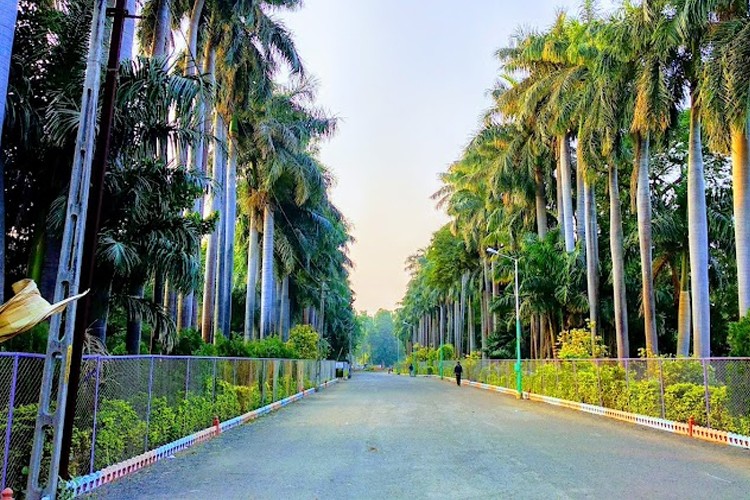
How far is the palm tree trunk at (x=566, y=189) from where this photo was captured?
113 ft

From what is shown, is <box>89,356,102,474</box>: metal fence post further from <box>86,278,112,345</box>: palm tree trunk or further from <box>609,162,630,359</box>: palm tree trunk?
<box>609,162,630,359</box>: palm tree trunk

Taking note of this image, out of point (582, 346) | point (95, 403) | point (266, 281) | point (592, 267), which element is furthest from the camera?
point (266, 281)

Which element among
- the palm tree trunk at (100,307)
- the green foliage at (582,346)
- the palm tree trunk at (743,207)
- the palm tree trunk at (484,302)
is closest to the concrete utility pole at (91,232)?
the palm tree trunk at (100,307)

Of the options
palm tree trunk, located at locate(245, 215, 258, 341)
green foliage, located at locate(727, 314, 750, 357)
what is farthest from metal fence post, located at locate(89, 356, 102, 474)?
palm tree trunk, located at locate(245, 215, 258, 341)

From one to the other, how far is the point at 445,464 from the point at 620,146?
754 inches

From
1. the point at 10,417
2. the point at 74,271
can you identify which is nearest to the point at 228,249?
the point at 74,271

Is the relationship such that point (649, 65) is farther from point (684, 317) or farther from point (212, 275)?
point (212, 275)

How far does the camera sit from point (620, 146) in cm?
2552

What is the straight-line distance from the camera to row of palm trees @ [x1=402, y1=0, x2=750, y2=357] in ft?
60.8

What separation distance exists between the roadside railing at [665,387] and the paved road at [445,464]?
36.7 inches

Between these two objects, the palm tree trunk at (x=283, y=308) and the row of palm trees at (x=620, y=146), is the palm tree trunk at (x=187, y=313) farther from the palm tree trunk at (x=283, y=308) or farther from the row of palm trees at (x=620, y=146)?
the palm tree trunk at (x=283, y=308)

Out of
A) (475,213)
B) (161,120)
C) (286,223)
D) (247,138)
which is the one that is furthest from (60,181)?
(475,213)

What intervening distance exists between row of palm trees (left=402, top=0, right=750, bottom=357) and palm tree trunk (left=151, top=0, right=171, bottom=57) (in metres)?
14.9

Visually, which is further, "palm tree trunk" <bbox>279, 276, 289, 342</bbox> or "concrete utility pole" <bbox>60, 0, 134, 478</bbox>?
"palm tree trunk" <bbox>279, 276, 289, 342</bbox>
